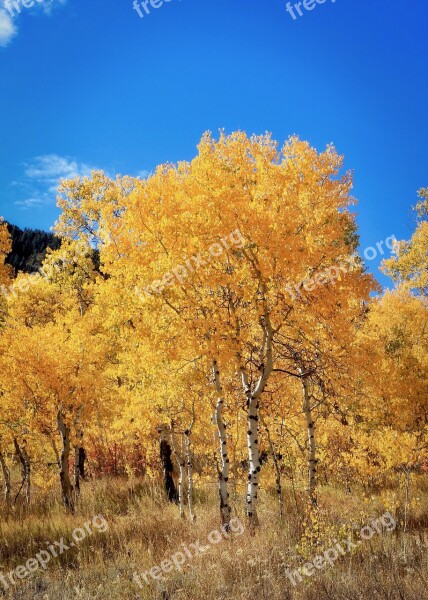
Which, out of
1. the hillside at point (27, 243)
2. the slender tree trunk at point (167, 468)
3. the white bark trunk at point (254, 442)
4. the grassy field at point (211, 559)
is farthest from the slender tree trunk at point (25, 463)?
the hillside at point (27, 243)

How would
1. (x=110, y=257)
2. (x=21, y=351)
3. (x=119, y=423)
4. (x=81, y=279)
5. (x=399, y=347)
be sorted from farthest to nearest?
(x=81, y=279) → (x=399, y=347) → (x=119, y=423) → (x=21, y=351) → (x=110, y=257)

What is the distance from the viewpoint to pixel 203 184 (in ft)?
32.9

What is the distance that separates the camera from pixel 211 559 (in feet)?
26.7

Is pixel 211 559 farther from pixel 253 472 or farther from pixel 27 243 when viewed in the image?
pixel 27 243

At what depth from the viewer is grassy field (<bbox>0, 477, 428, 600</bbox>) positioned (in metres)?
6.42

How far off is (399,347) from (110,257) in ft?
46.0

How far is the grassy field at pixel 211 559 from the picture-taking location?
642 centimetres

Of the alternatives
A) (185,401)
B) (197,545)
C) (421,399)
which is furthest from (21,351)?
(421,399)

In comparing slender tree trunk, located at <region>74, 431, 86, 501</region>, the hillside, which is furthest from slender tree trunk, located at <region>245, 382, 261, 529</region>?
the hillside

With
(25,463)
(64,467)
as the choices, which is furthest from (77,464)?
(64,467)

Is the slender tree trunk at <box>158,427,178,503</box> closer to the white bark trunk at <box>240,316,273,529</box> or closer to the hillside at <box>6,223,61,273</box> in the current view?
the white bark trunk at <box>240,316,273,529</box>

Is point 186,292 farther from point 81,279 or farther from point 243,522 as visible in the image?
point 81,279

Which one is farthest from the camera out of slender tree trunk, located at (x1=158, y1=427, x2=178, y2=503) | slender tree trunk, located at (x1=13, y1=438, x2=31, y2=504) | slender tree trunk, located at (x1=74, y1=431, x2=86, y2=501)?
slender tree trunk, located at (x1=74, y1=431, x2=86, y2=501)

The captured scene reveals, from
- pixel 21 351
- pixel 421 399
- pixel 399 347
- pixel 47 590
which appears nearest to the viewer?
pixel 47 590
